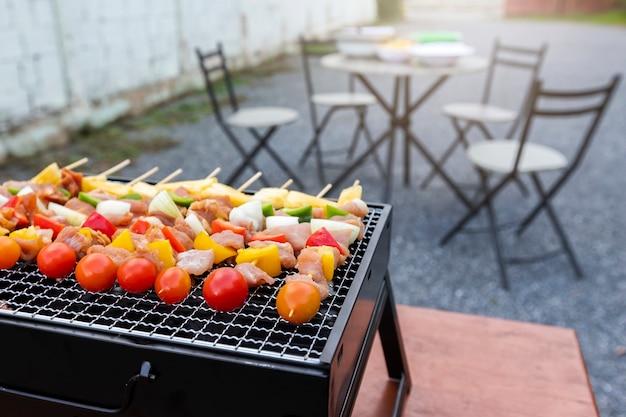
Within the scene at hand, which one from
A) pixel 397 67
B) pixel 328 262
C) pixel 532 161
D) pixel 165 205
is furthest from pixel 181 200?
pixel 397 67

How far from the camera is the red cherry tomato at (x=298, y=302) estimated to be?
4.27 ft

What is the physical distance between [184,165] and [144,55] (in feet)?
9.19

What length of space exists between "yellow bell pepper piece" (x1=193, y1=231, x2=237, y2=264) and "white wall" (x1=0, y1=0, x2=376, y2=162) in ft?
17.5

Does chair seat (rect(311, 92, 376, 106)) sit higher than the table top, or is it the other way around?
the table top

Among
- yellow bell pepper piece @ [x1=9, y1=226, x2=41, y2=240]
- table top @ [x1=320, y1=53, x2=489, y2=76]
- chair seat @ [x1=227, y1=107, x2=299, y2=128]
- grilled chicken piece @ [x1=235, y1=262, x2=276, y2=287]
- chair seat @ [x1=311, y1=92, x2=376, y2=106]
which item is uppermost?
table top @ [x1=320, y1=53, x2=489, y2=76]

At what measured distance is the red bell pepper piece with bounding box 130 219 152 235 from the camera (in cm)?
173

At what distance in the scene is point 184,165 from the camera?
20.8 feet

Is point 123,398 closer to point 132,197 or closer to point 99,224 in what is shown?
point 99,224

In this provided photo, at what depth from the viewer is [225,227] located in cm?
174

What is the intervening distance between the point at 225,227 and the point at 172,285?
0.37 metres

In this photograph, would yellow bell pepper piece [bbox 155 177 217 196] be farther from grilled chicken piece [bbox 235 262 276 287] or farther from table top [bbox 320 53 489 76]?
table top [bbox 320 53 489 76]

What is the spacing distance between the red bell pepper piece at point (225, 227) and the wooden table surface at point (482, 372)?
926 mm

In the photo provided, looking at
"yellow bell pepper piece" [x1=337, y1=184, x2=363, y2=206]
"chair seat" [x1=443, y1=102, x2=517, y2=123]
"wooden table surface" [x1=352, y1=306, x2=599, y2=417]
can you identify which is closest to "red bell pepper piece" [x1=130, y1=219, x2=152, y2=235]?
"yellow bell pepper piece" [x1=337, y1=184, x2=363, y2=206]

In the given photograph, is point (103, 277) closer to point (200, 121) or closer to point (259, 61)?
point (200, 121)
